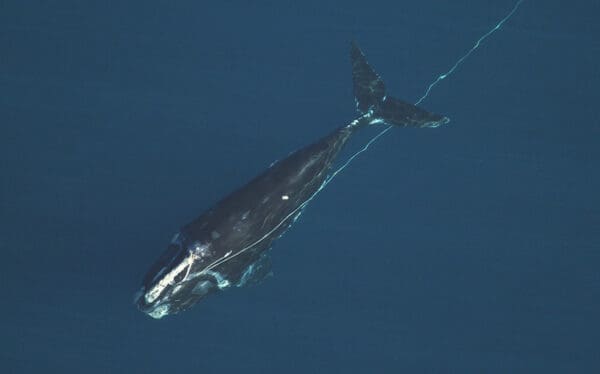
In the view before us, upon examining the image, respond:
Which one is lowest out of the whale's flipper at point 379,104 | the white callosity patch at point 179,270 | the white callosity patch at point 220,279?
the white callosity patch at point 220,279

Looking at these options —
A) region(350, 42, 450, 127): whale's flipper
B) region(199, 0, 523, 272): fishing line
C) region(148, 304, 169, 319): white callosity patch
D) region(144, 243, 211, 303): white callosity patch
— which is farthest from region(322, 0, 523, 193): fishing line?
region(148, 304, 169, 319): white callosity patch

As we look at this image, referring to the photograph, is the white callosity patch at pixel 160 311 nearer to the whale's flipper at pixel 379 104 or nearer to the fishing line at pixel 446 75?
the fishing line at pixel 446 75

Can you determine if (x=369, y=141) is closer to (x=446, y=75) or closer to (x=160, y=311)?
(x=446, y=75)

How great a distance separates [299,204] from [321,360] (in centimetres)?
478

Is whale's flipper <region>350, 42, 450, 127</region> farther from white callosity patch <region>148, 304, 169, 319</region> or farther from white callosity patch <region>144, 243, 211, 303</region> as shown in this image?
white callosity patch <region>148, 304, 169, 319</region>

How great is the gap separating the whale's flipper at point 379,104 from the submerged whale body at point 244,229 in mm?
24

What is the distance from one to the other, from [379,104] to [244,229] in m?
4.83

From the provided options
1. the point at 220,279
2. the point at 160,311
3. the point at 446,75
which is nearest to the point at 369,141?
the point at 446,75

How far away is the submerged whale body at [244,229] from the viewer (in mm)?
10281

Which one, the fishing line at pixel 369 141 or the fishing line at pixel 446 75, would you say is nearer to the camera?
the fishing line at pixel 369 141

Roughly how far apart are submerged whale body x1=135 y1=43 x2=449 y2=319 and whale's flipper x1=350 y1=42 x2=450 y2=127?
2 centimetres


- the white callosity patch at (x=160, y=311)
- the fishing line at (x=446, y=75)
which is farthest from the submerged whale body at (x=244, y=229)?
the fishing line at (x=446, y=75)

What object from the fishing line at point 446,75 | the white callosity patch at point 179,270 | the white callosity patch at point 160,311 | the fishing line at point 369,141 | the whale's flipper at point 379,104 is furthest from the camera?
the fishing line at point 446,75

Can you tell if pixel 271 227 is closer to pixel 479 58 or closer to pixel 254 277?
pixel 254 277
